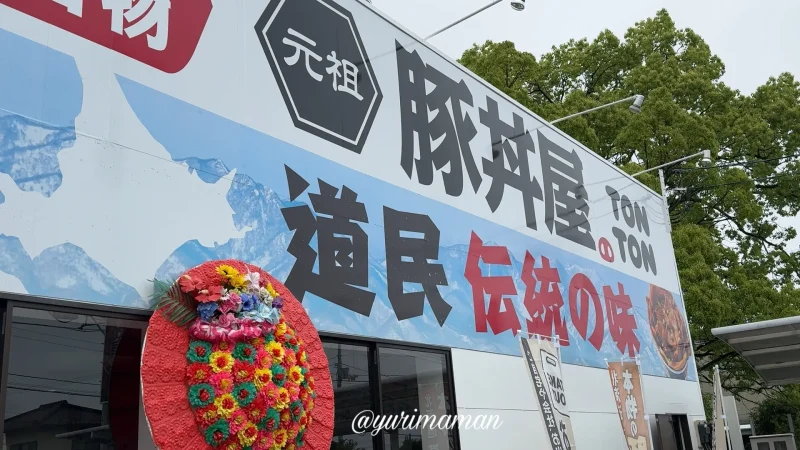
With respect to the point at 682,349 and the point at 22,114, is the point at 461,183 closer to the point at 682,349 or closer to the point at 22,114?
the point at 22,114

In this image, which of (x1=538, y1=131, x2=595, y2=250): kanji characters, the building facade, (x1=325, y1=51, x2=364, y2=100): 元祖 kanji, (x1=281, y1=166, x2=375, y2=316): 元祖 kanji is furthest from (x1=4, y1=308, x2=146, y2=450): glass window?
(x1=538, y1=131, x2=595, y2=250): kanji characters

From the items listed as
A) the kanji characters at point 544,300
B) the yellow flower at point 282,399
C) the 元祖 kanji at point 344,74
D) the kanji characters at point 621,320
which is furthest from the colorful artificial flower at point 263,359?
the kanji characters at point 621,320

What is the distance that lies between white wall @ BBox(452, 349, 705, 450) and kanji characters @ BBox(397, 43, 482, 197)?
5.62 feet

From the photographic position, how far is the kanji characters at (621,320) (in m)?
10.1

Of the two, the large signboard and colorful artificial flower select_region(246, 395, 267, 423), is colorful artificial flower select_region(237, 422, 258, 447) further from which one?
the large signboard

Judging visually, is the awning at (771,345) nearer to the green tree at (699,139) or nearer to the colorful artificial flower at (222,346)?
the green tree at (699,139)

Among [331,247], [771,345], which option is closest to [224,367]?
[331,247]

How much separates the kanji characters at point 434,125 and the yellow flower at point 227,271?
253 centimetres

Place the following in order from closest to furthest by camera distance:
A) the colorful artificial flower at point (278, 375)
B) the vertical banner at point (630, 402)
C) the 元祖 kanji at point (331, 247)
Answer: the colorful artificial flower at point (278, 375) → the 元祖 kanji at point (331, 247) → the vertical banner at point (630, 402)

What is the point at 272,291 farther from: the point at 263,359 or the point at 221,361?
the point at 221,361

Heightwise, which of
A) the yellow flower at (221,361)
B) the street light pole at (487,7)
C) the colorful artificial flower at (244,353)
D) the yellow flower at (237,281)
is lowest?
the yellow flower at (221,361)

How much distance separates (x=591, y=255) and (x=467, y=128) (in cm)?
312

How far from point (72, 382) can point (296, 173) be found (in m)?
2.15

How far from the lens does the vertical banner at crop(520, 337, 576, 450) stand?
21.8ft
